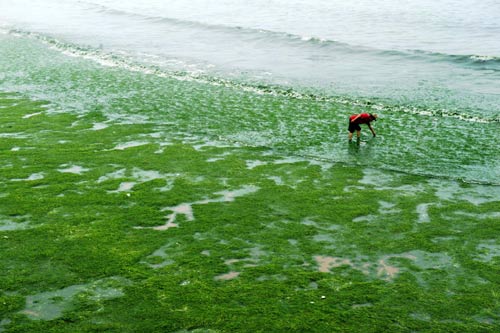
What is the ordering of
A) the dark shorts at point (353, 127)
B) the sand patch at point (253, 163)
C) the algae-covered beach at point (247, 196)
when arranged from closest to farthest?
the algae-covered beach at point (247, 196)
the sand patch at point (253, 163)
the dark shorts at point (353, 127)

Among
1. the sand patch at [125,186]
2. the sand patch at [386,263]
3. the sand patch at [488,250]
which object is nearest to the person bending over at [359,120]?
the sand patch at [488,250]

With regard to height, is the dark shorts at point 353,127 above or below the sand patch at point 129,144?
above

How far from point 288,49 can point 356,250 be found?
124ft

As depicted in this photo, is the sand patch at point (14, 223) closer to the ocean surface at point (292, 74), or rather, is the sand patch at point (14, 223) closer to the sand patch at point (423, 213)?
the ocean surface at point (292, 74)

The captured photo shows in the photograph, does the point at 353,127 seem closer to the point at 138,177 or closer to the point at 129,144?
the point at 129,144

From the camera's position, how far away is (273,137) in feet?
85.0

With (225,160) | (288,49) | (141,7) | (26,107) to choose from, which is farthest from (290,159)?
(141,7)

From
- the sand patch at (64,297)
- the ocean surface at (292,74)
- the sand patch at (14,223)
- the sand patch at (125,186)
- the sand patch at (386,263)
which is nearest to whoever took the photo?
the sand patch at (64,297)

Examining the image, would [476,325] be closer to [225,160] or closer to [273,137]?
[225,160]

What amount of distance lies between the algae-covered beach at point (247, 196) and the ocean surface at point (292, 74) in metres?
0.21

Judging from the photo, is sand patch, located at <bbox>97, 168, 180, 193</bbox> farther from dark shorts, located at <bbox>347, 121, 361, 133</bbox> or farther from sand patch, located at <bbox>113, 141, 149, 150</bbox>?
dark shorts, located at <bbox>347, 121, 361, 133</bbox>

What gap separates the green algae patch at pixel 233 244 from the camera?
12.3 meters

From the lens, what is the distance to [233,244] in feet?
50.9

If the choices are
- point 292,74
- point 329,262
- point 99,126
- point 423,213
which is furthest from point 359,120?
point 292,74
